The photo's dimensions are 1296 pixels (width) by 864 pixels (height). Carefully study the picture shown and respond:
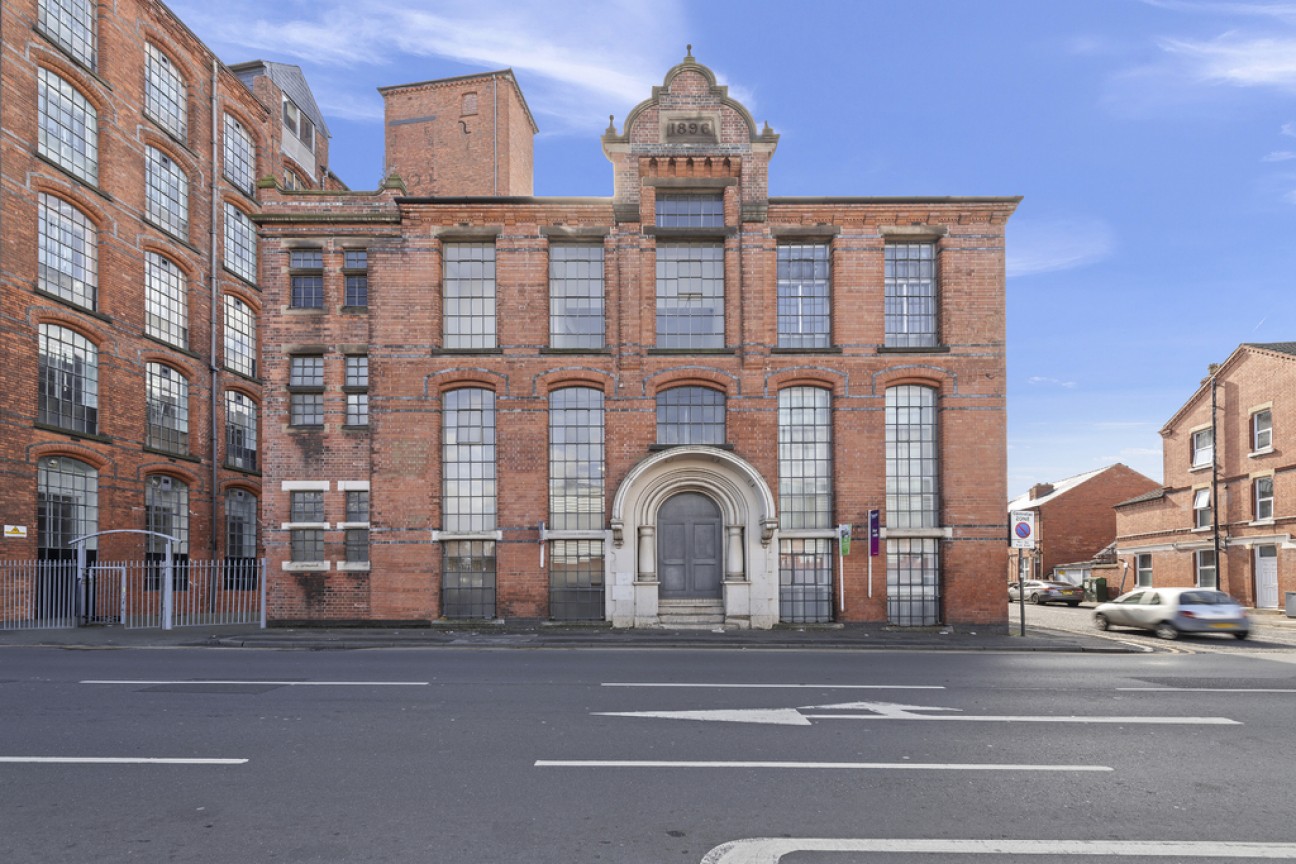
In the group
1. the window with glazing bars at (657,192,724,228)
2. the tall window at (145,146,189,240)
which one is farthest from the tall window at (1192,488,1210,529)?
the tall window at (145,146,189,240)

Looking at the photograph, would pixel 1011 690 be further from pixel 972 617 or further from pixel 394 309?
pixel 394 309

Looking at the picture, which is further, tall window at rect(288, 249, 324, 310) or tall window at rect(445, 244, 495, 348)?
tall window at rect(288, 249, 324, 310)

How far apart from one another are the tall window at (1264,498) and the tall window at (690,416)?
23.0 metres

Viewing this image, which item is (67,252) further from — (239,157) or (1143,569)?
(1143,569)

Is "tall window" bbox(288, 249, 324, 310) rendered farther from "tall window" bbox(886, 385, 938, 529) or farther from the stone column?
"tall window" bbox(886, 385, 938, 529)

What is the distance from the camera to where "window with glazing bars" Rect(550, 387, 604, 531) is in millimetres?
21828

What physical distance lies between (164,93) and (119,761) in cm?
3013

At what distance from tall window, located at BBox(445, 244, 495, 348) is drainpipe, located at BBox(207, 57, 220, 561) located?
48.7 feet

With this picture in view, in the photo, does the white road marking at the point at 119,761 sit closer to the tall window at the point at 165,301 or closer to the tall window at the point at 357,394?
the tall window at the point at 357,394

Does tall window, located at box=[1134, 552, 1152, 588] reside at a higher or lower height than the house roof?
lower

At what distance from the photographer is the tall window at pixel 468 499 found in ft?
71.6

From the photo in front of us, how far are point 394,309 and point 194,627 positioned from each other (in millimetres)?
9952

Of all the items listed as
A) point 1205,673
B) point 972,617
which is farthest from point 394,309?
point 1205,673

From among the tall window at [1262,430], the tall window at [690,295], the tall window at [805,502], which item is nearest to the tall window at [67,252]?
the tall window at [690,295]
